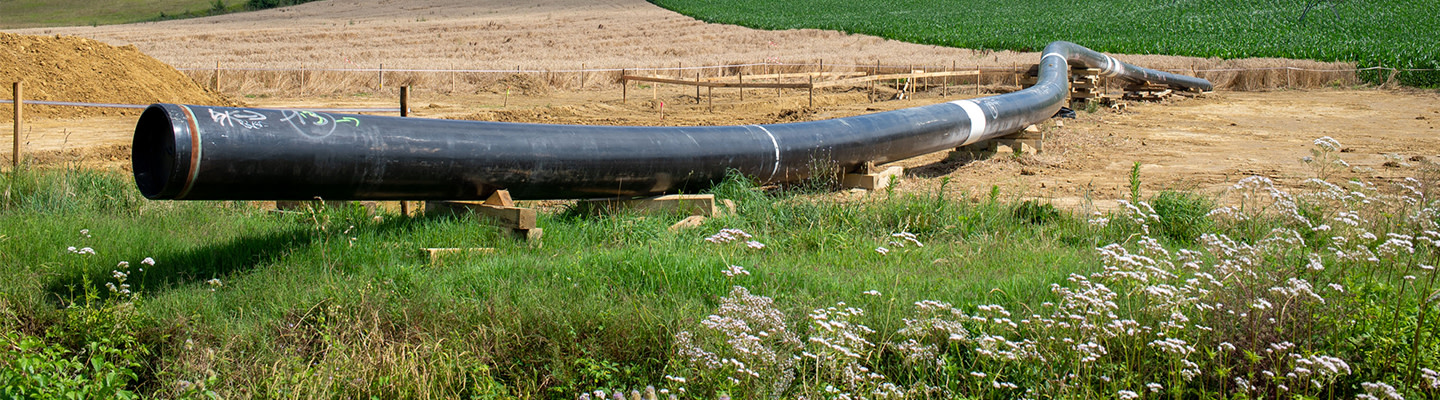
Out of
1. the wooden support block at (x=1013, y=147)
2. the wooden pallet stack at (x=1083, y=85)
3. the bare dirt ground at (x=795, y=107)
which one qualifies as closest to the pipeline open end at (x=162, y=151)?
the bare dirt ground at (x=795, y=107)

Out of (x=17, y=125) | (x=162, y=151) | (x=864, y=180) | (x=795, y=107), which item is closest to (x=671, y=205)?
(x=864, y=180)

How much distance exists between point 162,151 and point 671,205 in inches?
114

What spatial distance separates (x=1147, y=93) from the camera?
65.8ft

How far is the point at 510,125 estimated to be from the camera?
5.93 meters

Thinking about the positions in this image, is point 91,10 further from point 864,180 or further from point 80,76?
point 864,180

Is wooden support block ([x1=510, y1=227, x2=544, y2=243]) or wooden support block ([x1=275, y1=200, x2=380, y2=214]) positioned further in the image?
wooden support block ([x1=275, y1=200, x2=380, y2=214])

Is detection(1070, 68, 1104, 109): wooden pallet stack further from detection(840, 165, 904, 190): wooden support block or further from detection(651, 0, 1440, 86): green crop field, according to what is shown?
detection(651, 0, 1440, 86): green crop field

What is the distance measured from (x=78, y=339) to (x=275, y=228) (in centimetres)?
161

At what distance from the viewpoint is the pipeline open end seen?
14.9 feet

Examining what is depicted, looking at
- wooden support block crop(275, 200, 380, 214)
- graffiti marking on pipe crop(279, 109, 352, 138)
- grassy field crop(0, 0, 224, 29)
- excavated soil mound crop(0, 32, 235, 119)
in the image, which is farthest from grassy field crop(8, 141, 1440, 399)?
grassy field crop(0, 0, 224, 29)

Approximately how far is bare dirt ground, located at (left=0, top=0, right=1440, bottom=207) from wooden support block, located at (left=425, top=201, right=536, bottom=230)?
12.5 ft

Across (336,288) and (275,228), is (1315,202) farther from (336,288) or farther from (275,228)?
(275,228)

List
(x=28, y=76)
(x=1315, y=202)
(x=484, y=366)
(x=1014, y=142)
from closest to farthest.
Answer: (x=484, y=366) < (x=1315, y=202) < (x=1014, y=142) < (x=28, y=76)

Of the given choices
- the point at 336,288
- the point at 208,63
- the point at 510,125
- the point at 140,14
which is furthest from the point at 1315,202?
the point at 140,14
